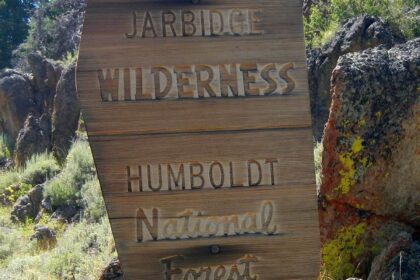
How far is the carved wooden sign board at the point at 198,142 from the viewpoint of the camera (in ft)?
9.84

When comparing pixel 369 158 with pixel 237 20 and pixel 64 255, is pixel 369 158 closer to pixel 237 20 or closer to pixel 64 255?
pixel 237 20

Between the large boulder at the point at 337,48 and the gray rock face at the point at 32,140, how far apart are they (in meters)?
7.26

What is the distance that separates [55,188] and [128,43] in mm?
7085

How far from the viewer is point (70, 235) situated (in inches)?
300

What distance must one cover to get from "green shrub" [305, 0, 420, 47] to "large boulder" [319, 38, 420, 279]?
3528mm

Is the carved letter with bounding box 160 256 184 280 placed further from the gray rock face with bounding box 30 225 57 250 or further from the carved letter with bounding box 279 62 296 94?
the gray rock face with bounding box 30 225 57 250

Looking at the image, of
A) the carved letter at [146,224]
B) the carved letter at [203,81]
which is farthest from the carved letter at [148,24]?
the carved letter at [146,224]

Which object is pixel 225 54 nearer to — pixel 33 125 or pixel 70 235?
Answer: pixel 70 235

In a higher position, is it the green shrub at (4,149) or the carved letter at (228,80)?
the carved letter at (228,80)

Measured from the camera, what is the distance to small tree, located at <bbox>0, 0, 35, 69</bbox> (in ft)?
77.4

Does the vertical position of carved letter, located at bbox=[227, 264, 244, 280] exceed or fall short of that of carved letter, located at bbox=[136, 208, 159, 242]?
it falls short

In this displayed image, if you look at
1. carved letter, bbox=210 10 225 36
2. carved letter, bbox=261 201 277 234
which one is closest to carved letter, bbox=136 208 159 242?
carved letter, bbox=261 201 277 234

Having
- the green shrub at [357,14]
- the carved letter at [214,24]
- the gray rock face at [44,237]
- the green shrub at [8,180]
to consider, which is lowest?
the gray rock face at [44,237]

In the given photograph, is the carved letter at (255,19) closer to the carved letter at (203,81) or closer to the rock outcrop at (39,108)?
the carved letter at (203,81)
